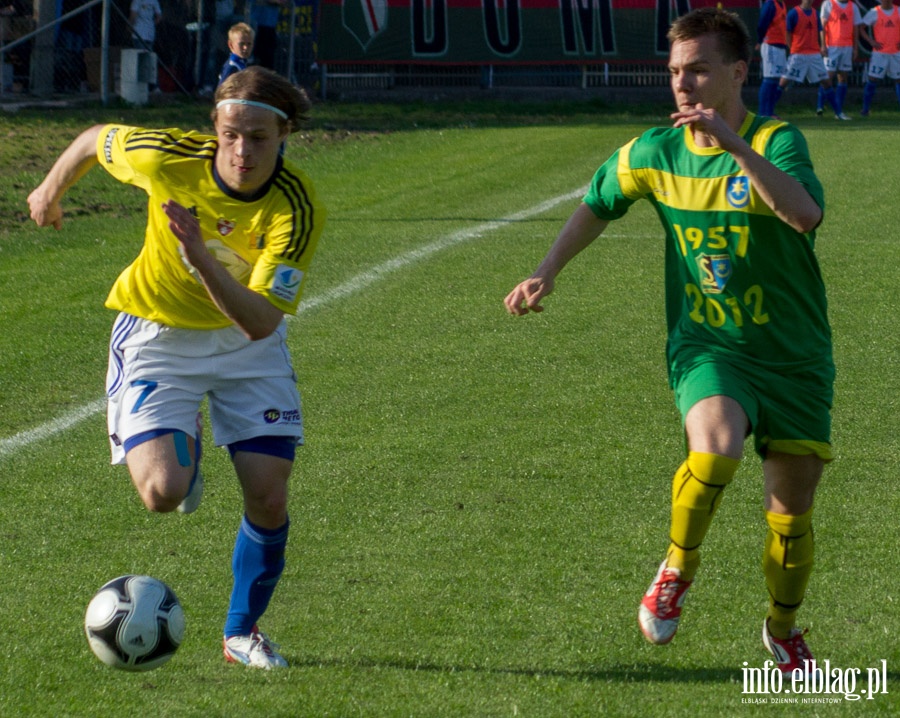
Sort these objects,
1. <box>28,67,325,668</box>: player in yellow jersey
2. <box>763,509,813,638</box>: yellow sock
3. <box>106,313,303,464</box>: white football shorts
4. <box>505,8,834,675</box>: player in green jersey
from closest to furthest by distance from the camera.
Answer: <box>505,8,834,675</box>: player in green jersey → <box>763,509,813,638</box>: yellow sock → <box>28,67,325,668</box>: player in yellow jersey → <box>106,313,303,464</box>: white football shorts

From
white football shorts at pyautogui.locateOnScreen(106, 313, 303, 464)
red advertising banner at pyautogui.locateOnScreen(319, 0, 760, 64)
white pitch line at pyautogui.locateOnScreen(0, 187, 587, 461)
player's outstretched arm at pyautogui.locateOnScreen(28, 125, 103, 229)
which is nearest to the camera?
white football shorts at pyautogui.locateOnScreen(106, 313, 303, 464)

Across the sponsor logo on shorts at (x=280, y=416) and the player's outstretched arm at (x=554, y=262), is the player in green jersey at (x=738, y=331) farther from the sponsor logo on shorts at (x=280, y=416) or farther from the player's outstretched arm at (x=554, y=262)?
the sponsor logo on shorts at (x=280, y=416)

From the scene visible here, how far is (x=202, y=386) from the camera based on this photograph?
462 cm

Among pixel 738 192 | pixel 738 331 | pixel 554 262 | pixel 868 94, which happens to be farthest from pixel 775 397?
pixel 868 94

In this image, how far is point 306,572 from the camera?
17.2 ft

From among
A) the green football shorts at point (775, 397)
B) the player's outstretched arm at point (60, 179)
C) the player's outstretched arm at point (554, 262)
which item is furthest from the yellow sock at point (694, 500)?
the player's outstretched arm at point (60, 179)

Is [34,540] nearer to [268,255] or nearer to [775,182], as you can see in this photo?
[268,255]

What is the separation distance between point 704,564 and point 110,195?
10138mm

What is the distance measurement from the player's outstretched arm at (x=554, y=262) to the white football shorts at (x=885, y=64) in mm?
20165

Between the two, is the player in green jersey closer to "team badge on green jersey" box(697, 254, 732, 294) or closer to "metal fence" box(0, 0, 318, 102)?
"team badge on green jersey" box(697, 254, 732, 294)

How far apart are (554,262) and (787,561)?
1.20 m

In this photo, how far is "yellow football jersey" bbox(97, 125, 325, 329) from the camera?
4.52 metres

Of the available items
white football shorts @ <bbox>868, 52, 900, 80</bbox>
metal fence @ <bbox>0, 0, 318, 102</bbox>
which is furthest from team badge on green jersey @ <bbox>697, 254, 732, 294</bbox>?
white football shorts @ <bbox>868, 52, 900, 80</bbox>

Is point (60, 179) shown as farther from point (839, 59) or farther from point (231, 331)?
point (839, 59)
